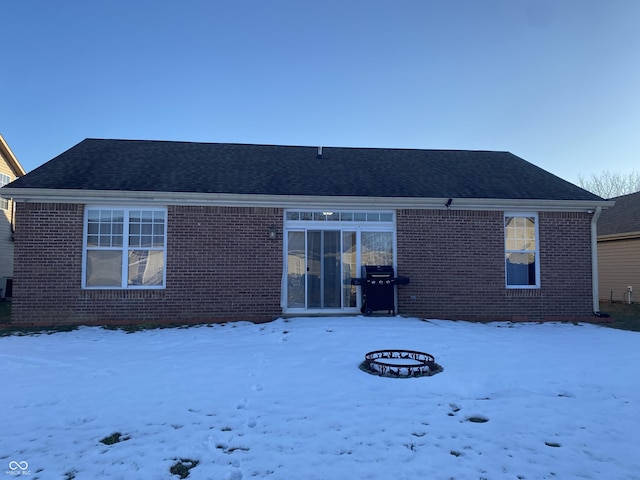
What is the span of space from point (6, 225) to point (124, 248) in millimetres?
12094

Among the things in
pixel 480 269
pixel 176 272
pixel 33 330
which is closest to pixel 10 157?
pixel 33 330

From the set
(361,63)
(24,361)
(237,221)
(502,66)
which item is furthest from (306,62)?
(24,361)

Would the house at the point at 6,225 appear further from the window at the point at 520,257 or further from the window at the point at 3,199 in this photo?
the window at the point at 520,257

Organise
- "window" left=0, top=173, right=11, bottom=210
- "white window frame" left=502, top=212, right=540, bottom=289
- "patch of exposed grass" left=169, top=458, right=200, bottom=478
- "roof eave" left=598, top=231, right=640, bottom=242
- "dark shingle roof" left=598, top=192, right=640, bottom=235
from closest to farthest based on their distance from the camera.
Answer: "patch of exposed grass" left=169, top=458, right=200, bottom=478, "white window frame" left=502, top=212, right=540, bottom=289, "roof eave" left=598, top=231, right=640, bottom=242, "dark shingle roof" left=598, top=192, right=640, bottom=235, "window" left=0, top=173, right=11, bottom=210

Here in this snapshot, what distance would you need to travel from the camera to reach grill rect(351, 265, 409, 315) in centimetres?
989

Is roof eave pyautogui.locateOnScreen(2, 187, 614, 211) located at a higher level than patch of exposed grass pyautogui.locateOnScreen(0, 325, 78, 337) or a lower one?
higher

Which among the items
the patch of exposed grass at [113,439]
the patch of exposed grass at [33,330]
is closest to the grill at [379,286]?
the patch of exposed grass at [33,330]

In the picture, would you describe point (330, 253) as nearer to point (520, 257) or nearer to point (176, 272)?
point (176, 272)

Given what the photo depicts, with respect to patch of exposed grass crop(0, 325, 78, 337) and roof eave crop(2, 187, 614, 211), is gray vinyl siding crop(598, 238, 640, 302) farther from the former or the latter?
patch of exposed grass crop(0, 325, 78, 337)

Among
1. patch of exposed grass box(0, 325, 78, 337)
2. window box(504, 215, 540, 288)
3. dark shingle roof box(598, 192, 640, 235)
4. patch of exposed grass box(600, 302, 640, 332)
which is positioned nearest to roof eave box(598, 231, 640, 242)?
dark shingle roof box(598, 192, 640, 235)

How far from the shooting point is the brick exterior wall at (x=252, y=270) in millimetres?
9398

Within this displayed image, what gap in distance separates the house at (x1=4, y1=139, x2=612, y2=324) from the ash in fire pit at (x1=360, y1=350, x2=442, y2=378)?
377 cm

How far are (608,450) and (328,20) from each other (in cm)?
1363

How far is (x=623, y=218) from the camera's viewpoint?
17281 mm
